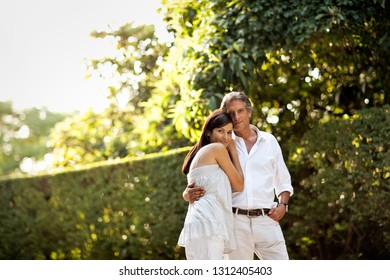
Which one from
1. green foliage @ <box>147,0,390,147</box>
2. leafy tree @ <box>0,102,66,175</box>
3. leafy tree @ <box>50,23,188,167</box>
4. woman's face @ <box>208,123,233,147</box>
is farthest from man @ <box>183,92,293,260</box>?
leafy tree @ <box>0,102,66,175</box>

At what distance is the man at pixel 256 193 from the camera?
5.39 m

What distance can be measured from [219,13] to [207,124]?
4.19m

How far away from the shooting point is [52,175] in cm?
1225

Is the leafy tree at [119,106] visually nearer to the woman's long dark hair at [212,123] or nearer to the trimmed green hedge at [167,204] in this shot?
the trimmed green hedge at [167,204]

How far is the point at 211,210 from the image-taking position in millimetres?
5102

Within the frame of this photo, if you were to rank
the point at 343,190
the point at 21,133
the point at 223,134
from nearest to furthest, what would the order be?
the point at 223,134, the point at 343,190, the point at 21,133

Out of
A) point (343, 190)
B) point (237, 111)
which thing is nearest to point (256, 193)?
point (237, 111)

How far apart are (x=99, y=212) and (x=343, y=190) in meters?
4.38

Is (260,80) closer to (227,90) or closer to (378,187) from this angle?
(227,90)

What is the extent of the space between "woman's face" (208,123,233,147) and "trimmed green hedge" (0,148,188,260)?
16.0ft

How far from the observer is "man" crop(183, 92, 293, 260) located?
5.39 m

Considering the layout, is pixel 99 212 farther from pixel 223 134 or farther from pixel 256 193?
pixel 223 134

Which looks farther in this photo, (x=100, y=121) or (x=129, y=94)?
(x=100, y=121)

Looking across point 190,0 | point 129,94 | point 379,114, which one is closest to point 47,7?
point 129,94
